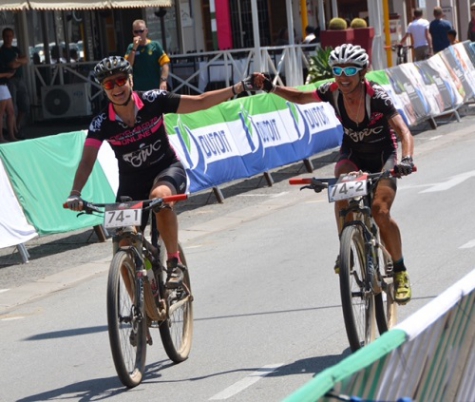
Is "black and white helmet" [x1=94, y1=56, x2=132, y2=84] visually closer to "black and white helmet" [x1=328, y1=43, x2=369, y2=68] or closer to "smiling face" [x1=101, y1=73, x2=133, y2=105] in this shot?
"smiling face" [x1=101, y1=73, x2=133, y2=105]

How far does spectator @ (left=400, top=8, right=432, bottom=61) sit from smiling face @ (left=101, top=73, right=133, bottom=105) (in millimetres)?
20373

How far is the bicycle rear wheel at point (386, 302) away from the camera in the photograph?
24.0 feet

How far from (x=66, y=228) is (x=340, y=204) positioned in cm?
562

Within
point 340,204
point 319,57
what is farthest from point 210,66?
point 340,204

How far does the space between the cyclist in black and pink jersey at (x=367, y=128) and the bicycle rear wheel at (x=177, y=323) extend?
1.13 m

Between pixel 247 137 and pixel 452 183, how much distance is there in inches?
Answer: 114

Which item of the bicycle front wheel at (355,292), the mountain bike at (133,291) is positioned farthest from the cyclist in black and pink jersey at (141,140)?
the bicycle front wheel at (355,292)

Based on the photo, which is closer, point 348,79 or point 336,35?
point 348,79

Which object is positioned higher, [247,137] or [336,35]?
[336,35]

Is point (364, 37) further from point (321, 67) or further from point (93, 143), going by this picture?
point (93, 143)

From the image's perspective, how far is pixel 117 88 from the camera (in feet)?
24.4

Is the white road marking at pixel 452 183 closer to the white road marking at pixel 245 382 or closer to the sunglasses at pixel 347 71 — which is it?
the sunglasses at pixel 347 71

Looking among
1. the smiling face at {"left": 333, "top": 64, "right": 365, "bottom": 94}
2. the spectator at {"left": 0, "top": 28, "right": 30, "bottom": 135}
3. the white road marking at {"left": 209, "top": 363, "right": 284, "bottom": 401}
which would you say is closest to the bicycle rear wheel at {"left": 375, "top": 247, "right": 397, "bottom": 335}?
the white road marking at {"left": 209, "top": 363, "right": 284, "bottom": 401}

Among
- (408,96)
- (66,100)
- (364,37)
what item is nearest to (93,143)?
(408,96)
